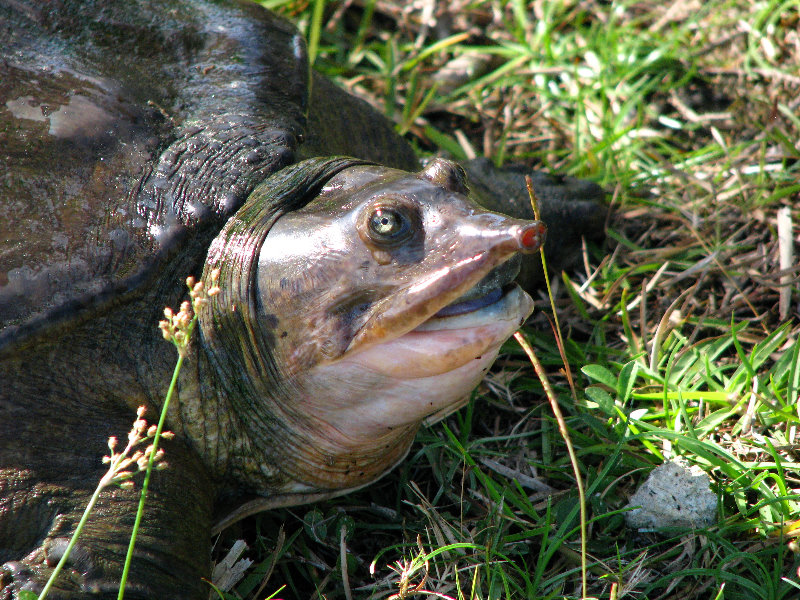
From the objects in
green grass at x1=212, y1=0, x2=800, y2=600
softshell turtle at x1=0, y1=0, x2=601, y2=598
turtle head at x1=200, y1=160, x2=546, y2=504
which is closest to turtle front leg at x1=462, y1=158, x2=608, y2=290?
green grass at x1=212, y1=0, x2=800, y2=600

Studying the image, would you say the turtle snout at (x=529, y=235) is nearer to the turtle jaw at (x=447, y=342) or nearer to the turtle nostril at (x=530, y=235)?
the turtle nostril at (x=530, y=235)

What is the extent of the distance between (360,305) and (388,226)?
0.19m

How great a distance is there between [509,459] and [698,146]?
1.79 metres

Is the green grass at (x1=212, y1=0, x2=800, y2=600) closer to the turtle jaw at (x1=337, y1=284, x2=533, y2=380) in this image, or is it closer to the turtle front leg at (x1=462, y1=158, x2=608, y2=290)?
the turtle front leg at (x1=462, y1=158, x2=608, y2=290)

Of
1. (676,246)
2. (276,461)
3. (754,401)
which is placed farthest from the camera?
(676,246)

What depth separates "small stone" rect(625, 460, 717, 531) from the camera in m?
2.18

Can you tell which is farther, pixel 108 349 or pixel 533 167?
pixel 533 167

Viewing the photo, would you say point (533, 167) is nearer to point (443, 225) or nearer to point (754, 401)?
point (754, 401)

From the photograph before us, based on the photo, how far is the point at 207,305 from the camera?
6.95ft

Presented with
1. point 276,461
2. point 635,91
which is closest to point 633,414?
point 276,461

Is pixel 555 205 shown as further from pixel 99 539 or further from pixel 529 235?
pixel 99 539

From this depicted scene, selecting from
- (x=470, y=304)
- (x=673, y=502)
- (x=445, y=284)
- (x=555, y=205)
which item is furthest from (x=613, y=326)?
(x=445, y=284)

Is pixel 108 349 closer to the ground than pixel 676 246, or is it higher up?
higher up

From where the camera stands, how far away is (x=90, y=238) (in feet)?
6.77
